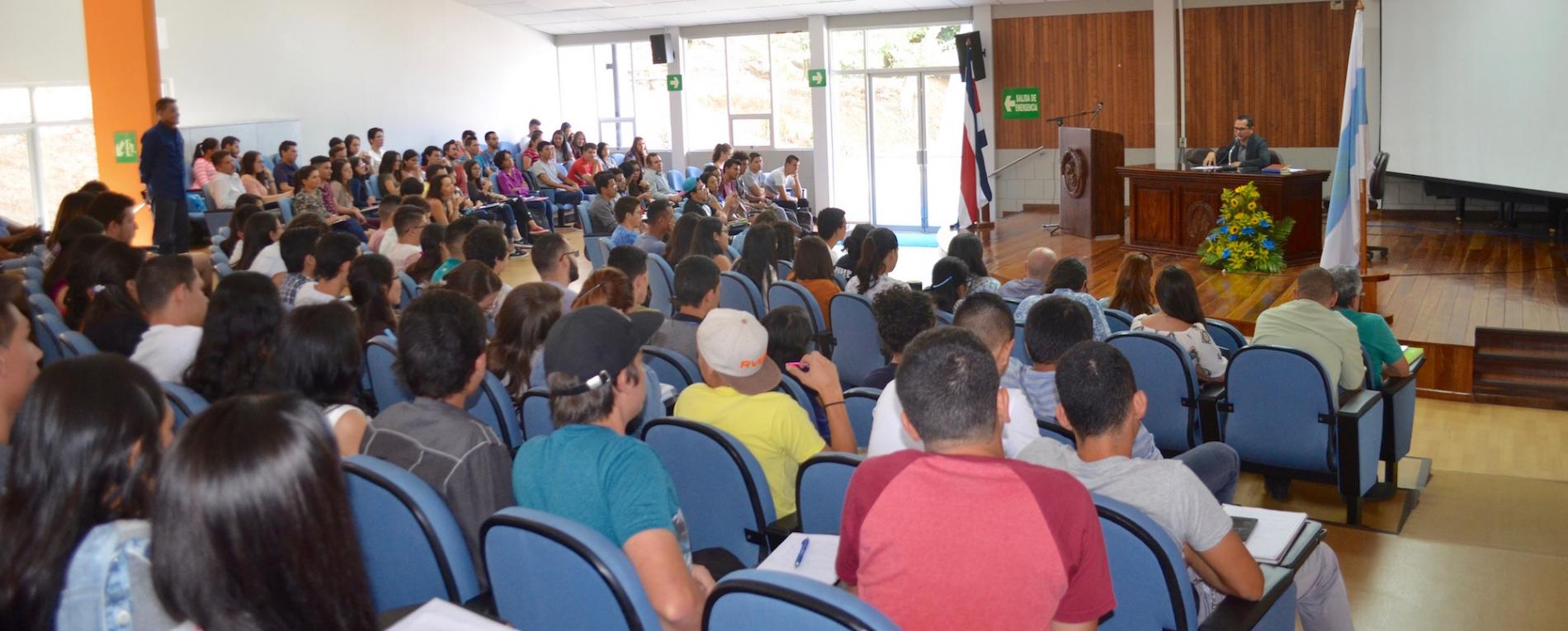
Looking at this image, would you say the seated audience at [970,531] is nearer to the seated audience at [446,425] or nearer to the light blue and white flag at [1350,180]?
the seated audience at [446,425]

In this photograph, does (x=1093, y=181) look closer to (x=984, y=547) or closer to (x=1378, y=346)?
(x=1378, y=346)

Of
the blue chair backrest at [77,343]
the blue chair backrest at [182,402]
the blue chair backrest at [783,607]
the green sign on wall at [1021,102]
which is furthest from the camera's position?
the green sign on wall at [1021,102]

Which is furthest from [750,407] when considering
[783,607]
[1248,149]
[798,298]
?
[1248,149]

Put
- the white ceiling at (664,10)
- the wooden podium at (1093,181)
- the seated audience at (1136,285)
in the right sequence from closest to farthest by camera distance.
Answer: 1. the seated audience at (1136,285)
2. the wooden podium at (1093,181)
3. the white ceiling at (664,10)

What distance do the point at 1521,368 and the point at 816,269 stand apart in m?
4.13

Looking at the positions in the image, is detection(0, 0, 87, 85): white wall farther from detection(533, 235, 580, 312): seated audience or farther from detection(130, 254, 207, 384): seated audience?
detection(130, 254, 207, 384): seated audience

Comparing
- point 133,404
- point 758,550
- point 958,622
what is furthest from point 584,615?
point 758,550

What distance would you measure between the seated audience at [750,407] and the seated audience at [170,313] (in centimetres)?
196

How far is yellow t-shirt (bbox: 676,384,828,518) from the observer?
117 inches

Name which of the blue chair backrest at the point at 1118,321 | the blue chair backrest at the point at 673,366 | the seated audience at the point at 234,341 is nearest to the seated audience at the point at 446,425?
the seated audience at the point at 234,341

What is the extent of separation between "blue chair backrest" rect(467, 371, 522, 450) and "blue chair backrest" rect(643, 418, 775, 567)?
2.73 ft

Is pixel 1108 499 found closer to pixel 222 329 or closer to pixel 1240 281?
pixel 222 329

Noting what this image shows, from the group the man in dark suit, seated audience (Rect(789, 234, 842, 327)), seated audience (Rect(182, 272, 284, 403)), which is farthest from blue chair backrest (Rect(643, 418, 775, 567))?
the man in dark suit

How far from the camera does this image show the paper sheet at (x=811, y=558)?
231cm
